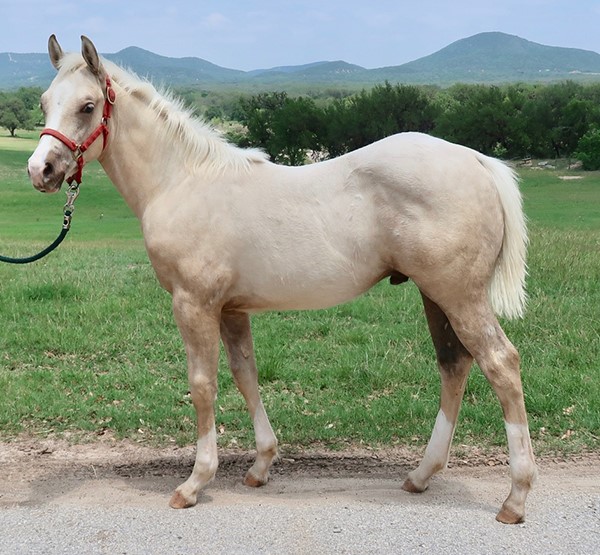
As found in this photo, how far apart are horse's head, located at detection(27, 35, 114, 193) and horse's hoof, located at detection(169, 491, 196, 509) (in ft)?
5.83

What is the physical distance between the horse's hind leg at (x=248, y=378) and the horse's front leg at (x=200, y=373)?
1.06ft

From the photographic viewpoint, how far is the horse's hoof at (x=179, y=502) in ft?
13.3

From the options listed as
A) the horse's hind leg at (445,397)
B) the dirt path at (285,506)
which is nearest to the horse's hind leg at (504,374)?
the dirt path at (285,506)

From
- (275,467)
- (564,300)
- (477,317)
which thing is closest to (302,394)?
(275,467)

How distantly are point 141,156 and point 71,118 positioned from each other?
452mm

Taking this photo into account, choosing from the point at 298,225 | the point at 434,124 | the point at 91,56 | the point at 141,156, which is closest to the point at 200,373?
the point at 298,225

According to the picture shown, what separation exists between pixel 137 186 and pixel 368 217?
1.34m

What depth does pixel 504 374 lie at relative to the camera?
151 inches

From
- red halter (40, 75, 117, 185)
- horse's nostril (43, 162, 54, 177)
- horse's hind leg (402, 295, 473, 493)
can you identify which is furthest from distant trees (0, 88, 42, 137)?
horse's hind leg (402, 295, 473, 493)

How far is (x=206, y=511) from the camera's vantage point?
4008mm

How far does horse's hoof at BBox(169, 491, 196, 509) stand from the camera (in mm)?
4066

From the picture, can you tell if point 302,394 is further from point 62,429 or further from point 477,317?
point 477,317

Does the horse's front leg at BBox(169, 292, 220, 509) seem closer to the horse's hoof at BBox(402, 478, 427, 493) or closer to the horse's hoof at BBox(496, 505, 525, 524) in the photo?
the horse's hoof at BBox(402, 478, 427, 493)

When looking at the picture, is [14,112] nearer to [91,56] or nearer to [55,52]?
[55,52]
